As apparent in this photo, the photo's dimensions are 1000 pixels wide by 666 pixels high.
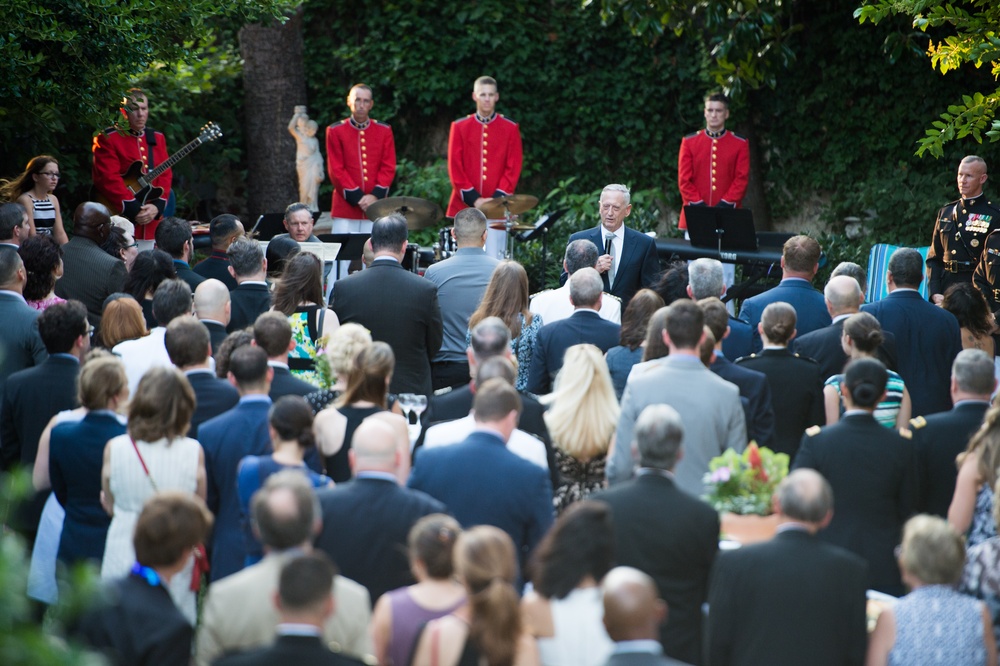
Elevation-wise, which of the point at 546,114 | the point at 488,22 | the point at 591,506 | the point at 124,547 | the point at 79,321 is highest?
the point at 488,22

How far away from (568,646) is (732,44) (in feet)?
32.1

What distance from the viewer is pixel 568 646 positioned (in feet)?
12.3

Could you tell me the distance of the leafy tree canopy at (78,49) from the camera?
8492mm

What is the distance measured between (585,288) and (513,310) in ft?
1.57

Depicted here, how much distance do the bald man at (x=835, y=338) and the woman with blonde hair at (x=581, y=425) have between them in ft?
5.93

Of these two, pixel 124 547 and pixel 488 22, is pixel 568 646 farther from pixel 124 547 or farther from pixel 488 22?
pixel 488 22

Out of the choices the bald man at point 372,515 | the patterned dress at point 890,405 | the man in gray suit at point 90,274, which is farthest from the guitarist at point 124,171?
the bald man at point 372,515

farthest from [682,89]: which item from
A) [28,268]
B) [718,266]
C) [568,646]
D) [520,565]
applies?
[568,646]

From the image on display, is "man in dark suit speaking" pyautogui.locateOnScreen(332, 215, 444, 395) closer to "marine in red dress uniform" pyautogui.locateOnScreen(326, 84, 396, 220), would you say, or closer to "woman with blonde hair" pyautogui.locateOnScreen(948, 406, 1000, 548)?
"woman with blonde hair" pyautogui.locateOnScreen(948, 406, 1000, 548)

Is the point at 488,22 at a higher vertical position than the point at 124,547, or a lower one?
higher

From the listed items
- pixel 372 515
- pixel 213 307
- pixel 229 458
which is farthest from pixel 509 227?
pixel 372 515

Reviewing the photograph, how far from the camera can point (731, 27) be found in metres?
12.6

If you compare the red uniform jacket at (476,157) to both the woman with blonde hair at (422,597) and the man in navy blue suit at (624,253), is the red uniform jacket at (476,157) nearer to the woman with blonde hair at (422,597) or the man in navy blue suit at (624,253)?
the man in navy blue suit at (624,253)

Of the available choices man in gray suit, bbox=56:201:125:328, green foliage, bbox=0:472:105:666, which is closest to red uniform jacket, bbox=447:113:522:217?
man in gray suit, bbox=56:201:125:328
